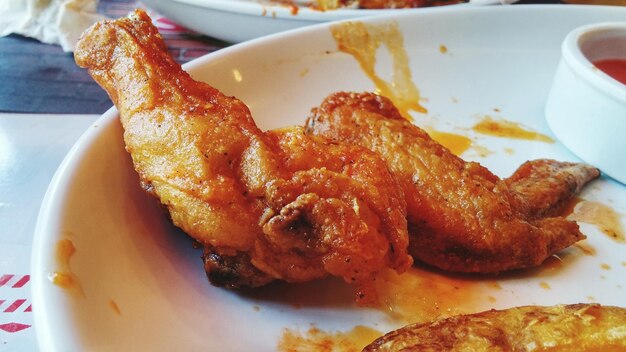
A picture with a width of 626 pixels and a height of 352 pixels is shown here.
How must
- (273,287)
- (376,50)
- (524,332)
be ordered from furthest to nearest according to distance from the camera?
(376,50) → (273,287) → (524,332)

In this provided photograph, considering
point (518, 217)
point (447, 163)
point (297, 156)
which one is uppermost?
point (297, 156)

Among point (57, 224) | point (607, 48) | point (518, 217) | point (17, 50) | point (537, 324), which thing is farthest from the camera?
point (17, 50)

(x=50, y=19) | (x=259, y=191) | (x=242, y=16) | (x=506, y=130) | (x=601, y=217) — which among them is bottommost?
(x=601, y=217)

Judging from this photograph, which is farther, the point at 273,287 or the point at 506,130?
the point at 506,130

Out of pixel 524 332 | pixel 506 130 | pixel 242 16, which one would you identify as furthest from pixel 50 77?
pixel 524 332

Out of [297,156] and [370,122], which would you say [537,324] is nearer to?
[297,156]

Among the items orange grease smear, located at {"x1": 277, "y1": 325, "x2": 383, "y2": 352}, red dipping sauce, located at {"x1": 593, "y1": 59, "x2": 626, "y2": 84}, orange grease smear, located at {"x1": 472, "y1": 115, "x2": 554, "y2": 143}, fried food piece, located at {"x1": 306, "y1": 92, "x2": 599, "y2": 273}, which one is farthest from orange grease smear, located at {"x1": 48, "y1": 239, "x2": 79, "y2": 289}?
red dipping sauce, located at {"x1": 593, "y1": 59, "x2": 626, "y2": 84}

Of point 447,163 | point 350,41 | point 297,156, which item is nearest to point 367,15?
point 350,41

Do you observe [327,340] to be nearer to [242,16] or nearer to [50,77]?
[242,16]
